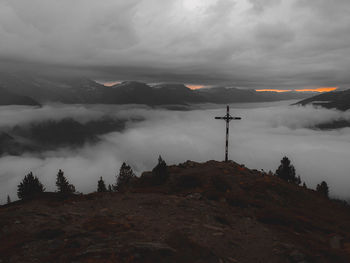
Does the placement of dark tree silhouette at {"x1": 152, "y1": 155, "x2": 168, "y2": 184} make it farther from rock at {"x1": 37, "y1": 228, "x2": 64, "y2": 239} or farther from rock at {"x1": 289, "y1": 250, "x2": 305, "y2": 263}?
rock at {"x1": 289, "y1": 250, "x2": 305, "y2": 263}

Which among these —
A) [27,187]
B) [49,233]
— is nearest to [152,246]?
[49,233]

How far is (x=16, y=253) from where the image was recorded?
415 inches

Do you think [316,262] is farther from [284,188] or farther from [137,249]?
[284,188]

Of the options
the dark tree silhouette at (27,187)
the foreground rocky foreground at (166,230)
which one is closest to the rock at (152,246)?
the foreground rocky foreground at (166,230)

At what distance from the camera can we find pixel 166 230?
566 inches

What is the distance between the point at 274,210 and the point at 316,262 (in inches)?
370

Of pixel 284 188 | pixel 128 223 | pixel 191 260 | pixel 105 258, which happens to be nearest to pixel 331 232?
pixel 284 188

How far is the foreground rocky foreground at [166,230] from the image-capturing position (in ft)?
35.6

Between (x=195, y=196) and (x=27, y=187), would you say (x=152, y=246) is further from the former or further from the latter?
(x=27, y=187)

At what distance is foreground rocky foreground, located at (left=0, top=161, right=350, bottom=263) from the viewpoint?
1085 cm

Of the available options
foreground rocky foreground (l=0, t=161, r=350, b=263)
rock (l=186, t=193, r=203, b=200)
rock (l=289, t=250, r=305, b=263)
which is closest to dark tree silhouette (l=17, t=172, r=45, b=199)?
foreground rocky foreground (l=0, t=161, r=350, b=263)

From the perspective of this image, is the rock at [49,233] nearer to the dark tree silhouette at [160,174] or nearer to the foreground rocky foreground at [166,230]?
the foreground rocky foreground at [166,230]

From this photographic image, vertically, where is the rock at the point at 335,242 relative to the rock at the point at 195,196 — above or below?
below

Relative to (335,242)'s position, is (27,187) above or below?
below
